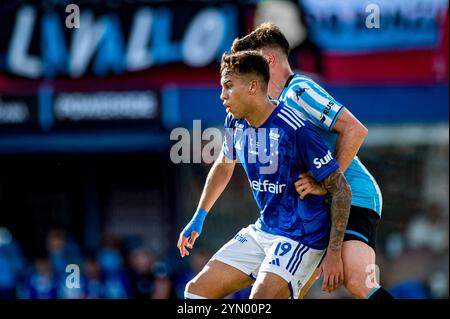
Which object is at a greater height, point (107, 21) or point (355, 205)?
point (107, 21)

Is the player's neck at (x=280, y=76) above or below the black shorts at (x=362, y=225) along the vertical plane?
above

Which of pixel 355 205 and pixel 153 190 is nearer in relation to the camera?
pixel 355 205

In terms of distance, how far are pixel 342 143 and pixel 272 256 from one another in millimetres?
810

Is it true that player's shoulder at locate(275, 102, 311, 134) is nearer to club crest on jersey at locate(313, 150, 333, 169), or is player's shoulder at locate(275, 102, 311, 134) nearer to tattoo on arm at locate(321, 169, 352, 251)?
club crest on jersey at locate(313, 150, 333, 169)

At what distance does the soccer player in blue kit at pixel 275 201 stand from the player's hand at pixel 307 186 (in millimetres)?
43

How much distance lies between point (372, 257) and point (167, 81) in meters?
9.43

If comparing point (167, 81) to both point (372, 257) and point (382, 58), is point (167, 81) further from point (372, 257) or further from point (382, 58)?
point (372, 257)

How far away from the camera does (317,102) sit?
5941 millimetres

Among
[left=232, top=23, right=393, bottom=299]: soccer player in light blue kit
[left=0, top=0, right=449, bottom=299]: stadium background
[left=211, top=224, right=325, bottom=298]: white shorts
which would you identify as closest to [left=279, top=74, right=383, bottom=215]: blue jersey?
[left=232, top=23, right=393, bottom=299]: soccer player in light blue kit

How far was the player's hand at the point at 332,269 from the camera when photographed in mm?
5723

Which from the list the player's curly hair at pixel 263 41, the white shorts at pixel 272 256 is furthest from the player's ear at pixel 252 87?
the white shorts at pixel 272 256

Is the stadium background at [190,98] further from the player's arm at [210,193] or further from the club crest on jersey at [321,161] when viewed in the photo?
the club crest on jersey at [321,161]
